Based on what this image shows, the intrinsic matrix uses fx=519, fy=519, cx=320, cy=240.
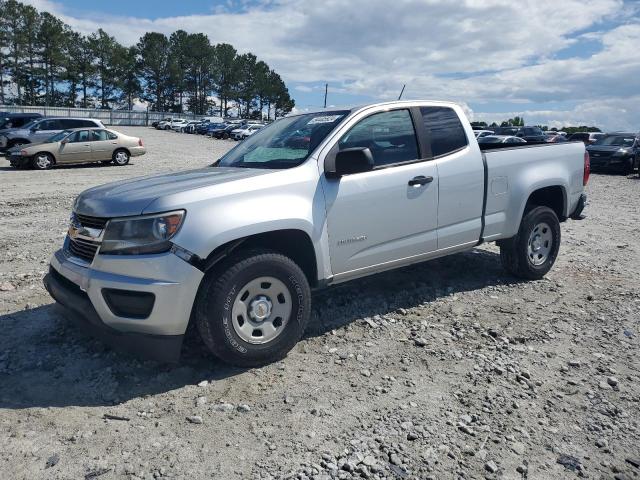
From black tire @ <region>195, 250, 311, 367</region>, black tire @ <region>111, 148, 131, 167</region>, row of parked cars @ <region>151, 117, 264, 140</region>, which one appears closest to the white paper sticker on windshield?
black tire @ <region>195, 250, 311, 367</region>

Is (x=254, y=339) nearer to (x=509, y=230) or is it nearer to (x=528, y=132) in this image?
(x=509, y=230)

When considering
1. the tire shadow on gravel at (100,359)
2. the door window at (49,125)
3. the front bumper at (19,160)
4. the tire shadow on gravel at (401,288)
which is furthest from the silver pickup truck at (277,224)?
the door window at (49,125)

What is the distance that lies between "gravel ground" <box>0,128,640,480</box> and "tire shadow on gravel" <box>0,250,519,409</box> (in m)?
0.01

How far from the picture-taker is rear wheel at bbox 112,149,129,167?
19094mm

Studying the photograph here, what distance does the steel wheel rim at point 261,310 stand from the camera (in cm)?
360

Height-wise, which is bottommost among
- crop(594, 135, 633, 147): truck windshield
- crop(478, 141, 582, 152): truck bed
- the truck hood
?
the truck hood

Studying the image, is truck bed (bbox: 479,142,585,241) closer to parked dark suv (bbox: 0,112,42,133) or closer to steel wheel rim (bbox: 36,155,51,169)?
steel wheel rim (bbox: 36,155,51,169)

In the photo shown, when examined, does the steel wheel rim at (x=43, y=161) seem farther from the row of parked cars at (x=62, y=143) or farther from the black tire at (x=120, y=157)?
the black tire at (x=120, y=157)

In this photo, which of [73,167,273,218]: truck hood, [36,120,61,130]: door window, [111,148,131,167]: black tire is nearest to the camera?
[73,167,273,218]: truck hood

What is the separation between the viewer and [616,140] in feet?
76.4

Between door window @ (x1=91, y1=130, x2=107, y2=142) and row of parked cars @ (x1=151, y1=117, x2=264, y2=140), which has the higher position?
row of parked cars @ (x1=151, y1=117, x2=264, y2=140)

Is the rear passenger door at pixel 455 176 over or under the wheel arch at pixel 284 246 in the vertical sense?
over

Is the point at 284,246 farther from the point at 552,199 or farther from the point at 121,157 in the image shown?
the point at 121,157

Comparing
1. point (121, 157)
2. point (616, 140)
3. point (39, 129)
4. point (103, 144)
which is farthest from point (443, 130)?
point (616, 140)
